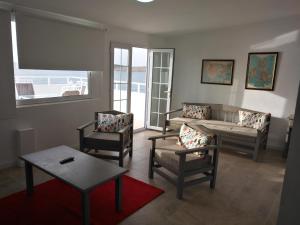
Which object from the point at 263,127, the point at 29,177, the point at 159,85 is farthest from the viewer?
the point at 159,85

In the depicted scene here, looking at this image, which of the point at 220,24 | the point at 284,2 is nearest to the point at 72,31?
the point at 220,24

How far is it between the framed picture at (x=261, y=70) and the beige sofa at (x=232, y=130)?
21.4 inches

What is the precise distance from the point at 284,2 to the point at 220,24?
50.7 inches

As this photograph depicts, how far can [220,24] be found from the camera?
14.3ft

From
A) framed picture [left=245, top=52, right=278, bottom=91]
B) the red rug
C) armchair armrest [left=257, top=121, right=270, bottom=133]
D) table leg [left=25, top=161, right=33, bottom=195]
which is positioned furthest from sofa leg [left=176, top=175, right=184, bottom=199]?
framed picture [left=245, top=52, right=278, bottom=91]

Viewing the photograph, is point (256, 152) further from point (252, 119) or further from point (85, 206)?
point (85, 206)

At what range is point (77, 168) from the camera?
2230mm

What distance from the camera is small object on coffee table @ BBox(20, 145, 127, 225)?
76.4 inches

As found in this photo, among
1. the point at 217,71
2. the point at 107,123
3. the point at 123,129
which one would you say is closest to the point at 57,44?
the point at 107,123

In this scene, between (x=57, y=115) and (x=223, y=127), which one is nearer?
(x=57, y=115)

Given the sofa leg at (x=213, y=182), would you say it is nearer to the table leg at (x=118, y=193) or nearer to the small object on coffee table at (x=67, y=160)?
the table leg at (x=118, y=193)

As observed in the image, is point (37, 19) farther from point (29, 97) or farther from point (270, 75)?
point (270, 75)

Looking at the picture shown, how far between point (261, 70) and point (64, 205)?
4081 mm

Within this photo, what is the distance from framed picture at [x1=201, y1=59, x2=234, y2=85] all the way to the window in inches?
100
